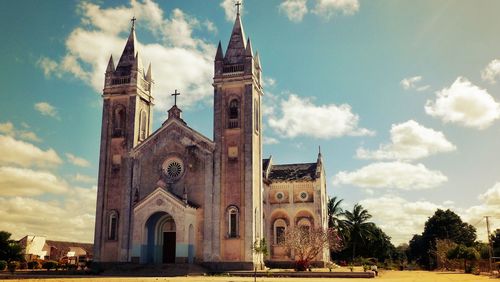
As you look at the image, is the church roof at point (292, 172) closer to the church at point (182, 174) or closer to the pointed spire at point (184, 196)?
the church at point (182, 174)

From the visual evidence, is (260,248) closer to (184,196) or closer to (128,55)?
(184,196)

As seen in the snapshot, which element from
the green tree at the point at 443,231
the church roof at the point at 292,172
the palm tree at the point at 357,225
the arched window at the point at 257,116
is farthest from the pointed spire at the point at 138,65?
the green tree at the point at 443,231

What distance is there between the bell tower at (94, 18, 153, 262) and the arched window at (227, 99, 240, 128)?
8.53 meters

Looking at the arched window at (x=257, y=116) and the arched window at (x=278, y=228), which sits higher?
the arched window at (x=257, y=116)

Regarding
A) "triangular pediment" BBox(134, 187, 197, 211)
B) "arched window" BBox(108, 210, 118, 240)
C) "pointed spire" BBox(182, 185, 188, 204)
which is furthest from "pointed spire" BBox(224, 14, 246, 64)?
"arched window" BBox(108, 210, 118, 240)

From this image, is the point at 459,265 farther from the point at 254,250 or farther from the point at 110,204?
the point at 110,204

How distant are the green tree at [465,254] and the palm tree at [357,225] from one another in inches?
463

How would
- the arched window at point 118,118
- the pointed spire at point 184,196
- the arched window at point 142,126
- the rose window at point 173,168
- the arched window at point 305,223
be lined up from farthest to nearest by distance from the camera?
the arched window at point 305,223
the arched window at point 142,126
the arched window at point 118,118
the rose window at point 173,168
the pointed spire at point 184,196

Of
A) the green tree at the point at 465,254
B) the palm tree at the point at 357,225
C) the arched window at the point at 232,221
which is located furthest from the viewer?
the palm tree at the point at 357,225

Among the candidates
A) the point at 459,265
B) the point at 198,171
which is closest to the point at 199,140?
the point at 198,171

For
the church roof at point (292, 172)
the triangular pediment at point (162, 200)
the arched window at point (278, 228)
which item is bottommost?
the arched window at point (278, 228)

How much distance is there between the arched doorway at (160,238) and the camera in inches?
1506

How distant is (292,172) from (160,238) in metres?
16.3

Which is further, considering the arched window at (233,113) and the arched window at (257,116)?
the arched window at (257,116)
